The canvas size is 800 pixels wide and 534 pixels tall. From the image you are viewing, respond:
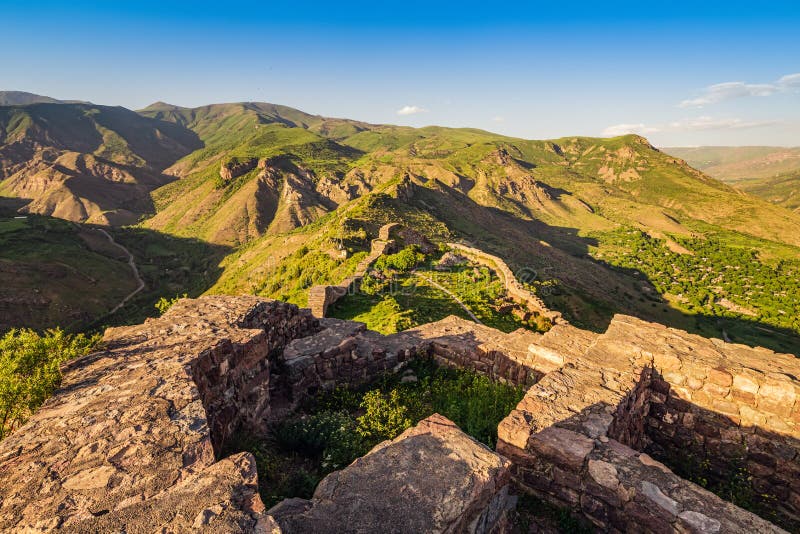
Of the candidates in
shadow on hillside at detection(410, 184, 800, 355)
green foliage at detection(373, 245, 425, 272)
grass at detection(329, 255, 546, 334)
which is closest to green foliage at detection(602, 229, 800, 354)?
shadow on hillside at detection(410, 184, 800, 355)

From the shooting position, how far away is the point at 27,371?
5648 millimetres

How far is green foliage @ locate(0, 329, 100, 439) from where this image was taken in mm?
5051

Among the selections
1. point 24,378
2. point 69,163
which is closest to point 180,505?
point 24,378

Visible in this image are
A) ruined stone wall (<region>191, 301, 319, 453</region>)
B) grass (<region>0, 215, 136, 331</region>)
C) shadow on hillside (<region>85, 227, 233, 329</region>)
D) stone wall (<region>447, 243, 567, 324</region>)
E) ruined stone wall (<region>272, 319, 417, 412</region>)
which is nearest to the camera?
ruined stone wall (<region>191, 301, 319, 453</region>)

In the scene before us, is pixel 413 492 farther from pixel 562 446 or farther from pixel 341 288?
pixel 341 288

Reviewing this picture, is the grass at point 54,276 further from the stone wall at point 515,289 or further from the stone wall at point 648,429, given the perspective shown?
the stone wall at point 648,429

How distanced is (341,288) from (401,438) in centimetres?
1695

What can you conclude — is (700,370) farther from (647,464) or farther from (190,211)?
(190,211)

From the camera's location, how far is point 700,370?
24.9 feet

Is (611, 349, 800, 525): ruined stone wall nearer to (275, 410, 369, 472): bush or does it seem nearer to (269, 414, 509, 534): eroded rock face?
(269, 414, 509, 534): eroded rock face

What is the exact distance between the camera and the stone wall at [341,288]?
1938cm

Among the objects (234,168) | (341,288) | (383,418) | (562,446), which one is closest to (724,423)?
(562,446)

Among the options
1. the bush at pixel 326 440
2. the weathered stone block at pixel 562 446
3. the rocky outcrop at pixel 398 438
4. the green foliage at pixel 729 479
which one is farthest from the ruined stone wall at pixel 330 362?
the green foliage at pixel 729 479

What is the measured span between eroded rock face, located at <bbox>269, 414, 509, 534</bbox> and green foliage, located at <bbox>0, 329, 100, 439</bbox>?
416 cm
